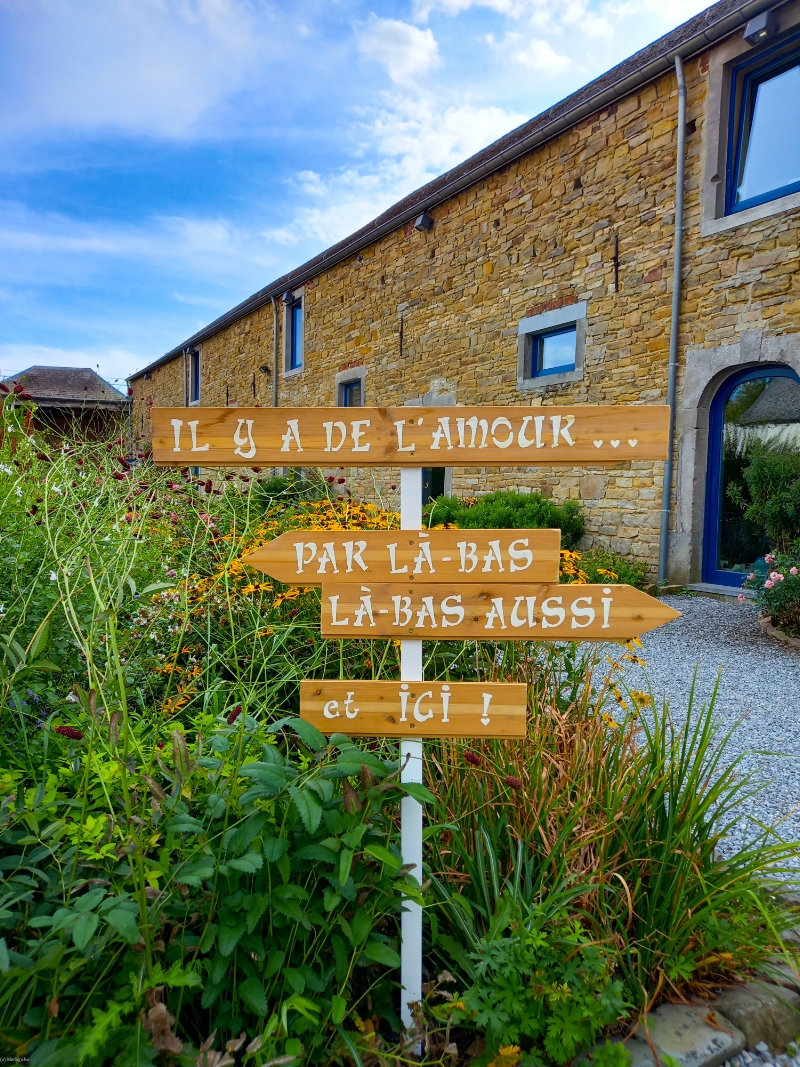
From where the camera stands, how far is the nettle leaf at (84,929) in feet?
3.18

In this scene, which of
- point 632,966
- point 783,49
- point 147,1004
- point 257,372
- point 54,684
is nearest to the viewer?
point 147,1004

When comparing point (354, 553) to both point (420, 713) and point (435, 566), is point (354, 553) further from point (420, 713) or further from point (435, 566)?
point (420, 713)

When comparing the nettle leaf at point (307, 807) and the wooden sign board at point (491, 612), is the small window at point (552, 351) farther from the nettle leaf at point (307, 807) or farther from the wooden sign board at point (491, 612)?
the nettle leaf at point (307, 807)

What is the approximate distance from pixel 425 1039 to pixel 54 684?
1.40 metres

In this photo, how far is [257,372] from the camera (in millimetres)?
14812

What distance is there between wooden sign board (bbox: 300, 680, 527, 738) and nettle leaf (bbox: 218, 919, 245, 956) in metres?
0.41

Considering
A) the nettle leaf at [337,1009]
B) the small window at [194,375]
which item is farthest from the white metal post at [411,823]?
the small window at [194,375]

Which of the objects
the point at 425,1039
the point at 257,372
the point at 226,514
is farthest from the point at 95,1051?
the point at 257,372

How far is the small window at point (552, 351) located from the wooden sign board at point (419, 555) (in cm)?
653

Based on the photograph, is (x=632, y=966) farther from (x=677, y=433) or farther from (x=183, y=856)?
(x=677, y=433)

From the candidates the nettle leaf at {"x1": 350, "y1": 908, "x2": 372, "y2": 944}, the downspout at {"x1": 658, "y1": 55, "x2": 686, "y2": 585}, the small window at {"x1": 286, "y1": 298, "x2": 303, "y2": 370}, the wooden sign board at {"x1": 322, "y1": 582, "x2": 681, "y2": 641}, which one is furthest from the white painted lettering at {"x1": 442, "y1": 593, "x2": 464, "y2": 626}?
the small window at {"x1": 286, "y1": 298, "x2": 303, "y2": 370}

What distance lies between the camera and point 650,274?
21.6 ft

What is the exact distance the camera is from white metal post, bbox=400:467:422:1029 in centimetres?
141

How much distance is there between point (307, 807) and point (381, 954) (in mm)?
345
